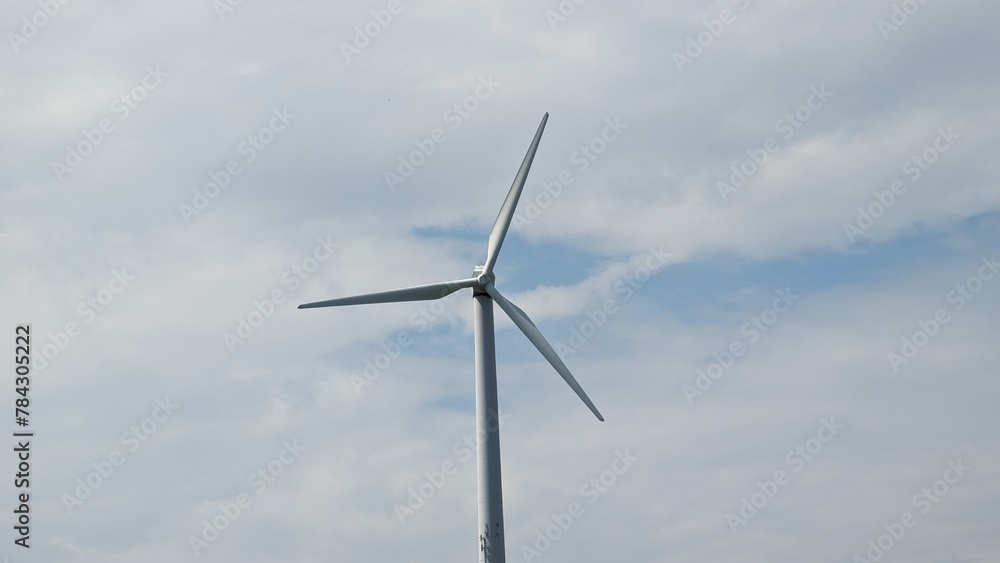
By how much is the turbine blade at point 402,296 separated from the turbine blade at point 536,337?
1911mm

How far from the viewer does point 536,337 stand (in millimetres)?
52219

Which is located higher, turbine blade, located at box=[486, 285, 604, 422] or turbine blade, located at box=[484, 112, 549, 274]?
turbine blade, located at box=[484, 112, 549, 274]

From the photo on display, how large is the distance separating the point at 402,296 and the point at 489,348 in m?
5.71

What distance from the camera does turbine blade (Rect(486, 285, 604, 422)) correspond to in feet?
164

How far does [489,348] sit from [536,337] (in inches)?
151

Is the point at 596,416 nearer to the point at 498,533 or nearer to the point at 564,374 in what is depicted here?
the point at 564,374

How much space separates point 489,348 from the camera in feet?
161

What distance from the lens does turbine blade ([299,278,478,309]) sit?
168 ft

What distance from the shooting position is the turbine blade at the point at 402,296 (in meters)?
51.3

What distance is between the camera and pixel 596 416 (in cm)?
4872

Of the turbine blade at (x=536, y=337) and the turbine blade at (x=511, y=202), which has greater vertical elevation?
the turbine blade at (x=511, y=202)

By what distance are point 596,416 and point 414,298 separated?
1048 centimetres

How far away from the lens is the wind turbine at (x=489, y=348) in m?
46.8

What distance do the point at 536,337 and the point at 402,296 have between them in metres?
6.61
